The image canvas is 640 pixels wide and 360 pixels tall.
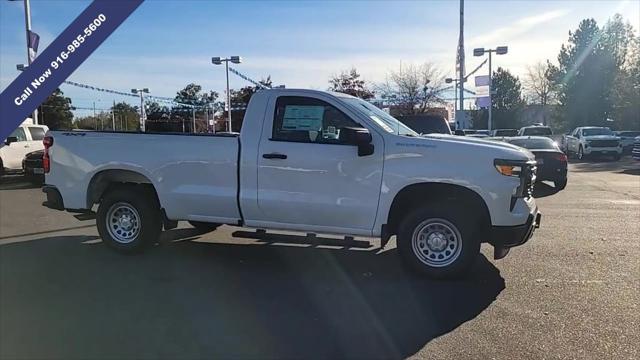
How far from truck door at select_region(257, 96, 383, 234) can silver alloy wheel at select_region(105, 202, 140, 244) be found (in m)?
1.89

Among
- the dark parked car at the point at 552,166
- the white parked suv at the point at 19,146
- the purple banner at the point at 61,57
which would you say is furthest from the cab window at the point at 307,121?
the white parked suv at the point at 19,146

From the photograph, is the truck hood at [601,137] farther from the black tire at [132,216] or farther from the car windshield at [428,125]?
the black tire at [132,216]

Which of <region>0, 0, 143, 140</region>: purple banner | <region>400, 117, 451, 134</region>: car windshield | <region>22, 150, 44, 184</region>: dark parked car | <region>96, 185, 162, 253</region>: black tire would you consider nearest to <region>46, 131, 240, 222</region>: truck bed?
<region>96, 185, 162, 253</region>: black tire

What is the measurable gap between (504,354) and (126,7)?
3661mm

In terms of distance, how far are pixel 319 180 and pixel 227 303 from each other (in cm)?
A: 180

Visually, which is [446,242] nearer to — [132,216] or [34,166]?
[132,216]

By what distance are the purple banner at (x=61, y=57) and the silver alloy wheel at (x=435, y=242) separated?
3.86m

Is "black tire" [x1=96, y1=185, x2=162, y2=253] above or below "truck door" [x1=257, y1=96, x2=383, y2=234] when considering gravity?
below

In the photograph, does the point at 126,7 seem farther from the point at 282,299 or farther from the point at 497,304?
the point at 497,304

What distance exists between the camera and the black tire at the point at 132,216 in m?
7.42

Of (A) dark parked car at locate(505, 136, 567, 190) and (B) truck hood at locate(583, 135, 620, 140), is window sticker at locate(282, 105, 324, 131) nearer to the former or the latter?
(A) dark parked car at locate(505, 136, 567, 190)

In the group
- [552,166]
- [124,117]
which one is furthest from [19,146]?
[124,117]

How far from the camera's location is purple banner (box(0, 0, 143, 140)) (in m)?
3.76

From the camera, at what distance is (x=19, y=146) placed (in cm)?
1948
